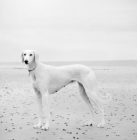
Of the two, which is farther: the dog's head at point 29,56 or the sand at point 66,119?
the dog's head at point 29,56

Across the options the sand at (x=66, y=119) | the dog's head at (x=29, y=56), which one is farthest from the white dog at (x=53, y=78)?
the sand at (x=66, y=119)

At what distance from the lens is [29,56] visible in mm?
8828

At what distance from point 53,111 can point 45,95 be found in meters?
3.42

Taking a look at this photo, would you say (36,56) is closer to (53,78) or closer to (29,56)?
(29,56)

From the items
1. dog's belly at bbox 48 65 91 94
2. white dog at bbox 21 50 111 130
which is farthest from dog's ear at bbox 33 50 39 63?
dog's belly at bbox 48 65 91 94

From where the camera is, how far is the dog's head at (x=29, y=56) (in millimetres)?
8734

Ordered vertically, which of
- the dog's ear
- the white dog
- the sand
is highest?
the dog's ear

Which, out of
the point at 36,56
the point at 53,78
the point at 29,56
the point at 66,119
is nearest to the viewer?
the point at 29,56

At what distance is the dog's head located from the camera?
8.73 meters

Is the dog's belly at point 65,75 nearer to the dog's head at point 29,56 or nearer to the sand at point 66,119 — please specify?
the dog's head at point 29,56

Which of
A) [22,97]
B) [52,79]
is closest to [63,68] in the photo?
[52,79]

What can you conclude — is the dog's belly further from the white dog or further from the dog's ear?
the dog's ear

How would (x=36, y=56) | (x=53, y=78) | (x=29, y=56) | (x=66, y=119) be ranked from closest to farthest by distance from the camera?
(x=29, y=56) < (x=36, y=56) < (x=53, y=78) < (x=66, y=119)

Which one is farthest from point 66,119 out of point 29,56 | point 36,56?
point 29,56
